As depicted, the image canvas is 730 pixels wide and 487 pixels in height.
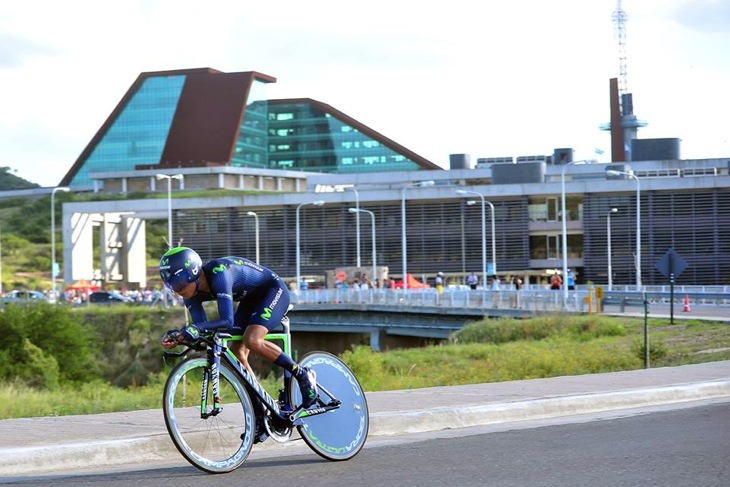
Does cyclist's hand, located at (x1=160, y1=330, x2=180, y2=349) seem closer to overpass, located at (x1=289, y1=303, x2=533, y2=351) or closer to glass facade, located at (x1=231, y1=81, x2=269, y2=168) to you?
overpass, located at (x1=289, y1=303, x2=533, y2=351)

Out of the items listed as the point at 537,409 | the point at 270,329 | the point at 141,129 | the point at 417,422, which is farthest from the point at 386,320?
the point at 141,129

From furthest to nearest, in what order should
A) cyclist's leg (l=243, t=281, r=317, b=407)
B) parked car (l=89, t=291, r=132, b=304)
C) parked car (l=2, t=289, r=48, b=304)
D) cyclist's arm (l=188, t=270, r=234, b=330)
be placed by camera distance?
1. parked car (l=89, t=291, r=132, b=304)
2. parked car (l=2, t=289, r=48, b=304)
3. cyclist's leg (l=243, t=281, r=317, b=407)
4. cyclist's arm (l=188, t=270, r=234, b=330)

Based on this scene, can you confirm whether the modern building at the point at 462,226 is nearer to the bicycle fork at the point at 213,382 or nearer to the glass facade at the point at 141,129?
the glass facade at the point at 141,129

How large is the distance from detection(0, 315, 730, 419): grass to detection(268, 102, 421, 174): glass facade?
127m

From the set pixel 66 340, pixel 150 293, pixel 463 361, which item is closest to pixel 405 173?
pixel 150 293

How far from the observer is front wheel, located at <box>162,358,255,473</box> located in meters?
7.90

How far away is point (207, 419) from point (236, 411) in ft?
0.84

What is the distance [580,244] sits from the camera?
97.2m

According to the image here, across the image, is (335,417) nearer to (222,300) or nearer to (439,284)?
(222,300)

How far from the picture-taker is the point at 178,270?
7980 millimetres

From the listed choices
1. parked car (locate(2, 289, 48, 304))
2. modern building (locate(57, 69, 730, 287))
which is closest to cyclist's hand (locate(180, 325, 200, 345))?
parked car (locate(2, 289, 48, 304))

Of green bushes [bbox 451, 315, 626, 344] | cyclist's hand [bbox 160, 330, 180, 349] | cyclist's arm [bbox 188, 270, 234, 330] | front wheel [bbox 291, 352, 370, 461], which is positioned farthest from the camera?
green bushes [bbox 451, 315, 626, 344]

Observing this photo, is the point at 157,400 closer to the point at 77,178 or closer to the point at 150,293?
the point at 150,293

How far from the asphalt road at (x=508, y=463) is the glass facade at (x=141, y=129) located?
148595 mm
